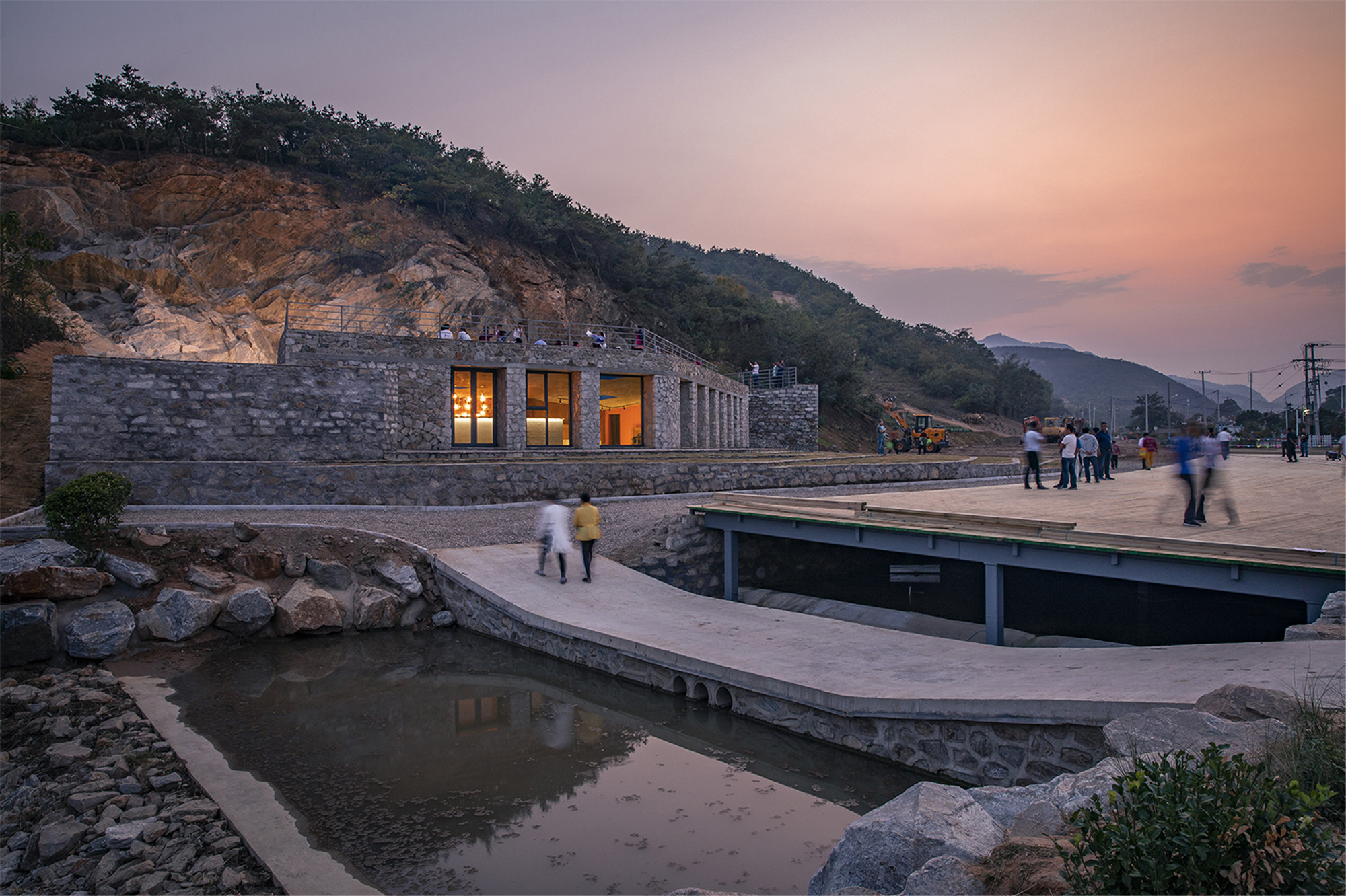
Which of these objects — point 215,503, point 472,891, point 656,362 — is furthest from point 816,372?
point 472,891

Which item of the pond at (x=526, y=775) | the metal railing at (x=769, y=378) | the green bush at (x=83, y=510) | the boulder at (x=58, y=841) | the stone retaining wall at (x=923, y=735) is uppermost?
the metal railing at (x=769, y=378)

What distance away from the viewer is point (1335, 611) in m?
7.22

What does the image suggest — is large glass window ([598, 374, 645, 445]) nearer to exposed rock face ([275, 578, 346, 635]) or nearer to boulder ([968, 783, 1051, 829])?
exposed rock face ([275, 578, 346, 635])

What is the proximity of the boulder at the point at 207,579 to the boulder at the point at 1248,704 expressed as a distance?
14.2 meters

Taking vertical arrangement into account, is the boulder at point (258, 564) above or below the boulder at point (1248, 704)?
below

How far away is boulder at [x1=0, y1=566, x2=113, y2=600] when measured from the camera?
37.1ft

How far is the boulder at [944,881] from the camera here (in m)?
3.72

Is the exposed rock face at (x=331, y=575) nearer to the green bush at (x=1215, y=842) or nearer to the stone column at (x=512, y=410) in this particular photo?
the green bush at (x=1215, y=842)

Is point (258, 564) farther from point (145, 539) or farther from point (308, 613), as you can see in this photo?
point (145, 539)

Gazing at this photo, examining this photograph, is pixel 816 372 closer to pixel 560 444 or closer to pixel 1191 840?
pixel 560 444

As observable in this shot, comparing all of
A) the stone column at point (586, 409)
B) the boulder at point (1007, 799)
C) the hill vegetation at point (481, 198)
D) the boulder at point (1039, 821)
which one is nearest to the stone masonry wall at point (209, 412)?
the stone column at point (586, 409)

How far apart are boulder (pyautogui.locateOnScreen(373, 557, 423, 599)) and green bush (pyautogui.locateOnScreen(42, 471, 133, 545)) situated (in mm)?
4599

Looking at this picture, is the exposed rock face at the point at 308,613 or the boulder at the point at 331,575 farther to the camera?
the boulder at the point at 331,575

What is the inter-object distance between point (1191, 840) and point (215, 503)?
61.3ft
